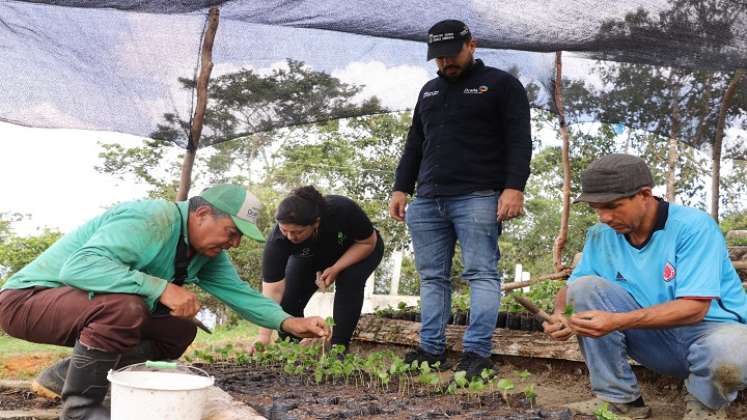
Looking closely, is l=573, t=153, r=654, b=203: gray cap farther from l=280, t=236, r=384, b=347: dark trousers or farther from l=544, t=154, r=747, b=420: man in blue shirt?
l=280, t=236, r=384, b=347: dark trousers

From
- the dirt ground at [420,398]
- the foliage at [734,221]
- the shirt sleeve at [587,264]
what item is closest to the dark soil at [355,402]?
the dirt ground at [420,398]

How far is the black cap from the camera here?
3.62m

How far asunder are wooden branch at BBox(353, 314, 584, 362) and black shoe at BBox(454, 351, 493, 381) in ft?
2.01

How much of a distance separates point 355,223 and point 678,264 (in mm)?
2062

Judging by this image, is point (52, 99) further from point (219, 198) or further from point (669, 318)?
point (669, 318)

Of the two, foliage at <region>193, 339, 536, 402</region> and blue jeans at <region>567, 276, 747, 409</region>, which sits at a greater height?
blue jeans at <region>567, 276, 747, 409</region>

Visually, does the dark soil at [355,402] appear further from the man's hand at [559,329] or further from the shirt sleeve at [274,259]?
the shirt sleeve at [274,259]

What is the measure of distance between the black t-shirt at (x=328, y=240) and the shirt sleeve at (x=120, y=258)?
1.60 m

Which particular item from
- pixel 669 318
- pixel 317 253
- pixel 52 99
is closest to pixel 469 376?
pixel 669 318

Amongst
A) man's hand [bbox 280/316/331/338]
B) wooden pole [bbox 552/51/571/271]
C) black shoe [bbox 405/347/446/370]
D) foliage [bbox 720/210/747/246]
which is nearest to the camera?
man's hand [bbox 280/316/331/338]

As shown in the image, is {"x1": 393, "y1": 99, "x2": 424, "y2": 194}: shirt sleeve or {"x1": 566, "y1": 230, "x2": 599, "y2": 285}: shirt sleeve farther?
{"x1": 393, "y1": 99, "x2": 424, "y2": 194}: shirt sleeve

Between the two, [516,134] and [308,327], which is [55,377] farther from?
[516,134]

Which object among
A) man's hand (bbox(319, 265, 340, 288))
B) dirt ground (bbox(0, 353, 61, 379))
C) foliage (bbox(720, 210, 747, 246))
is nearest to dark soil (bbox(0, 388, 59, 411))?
man's hand (bbox(319, 265, 340, 288))

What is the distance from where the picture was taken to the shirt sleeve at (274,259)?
435 cm
